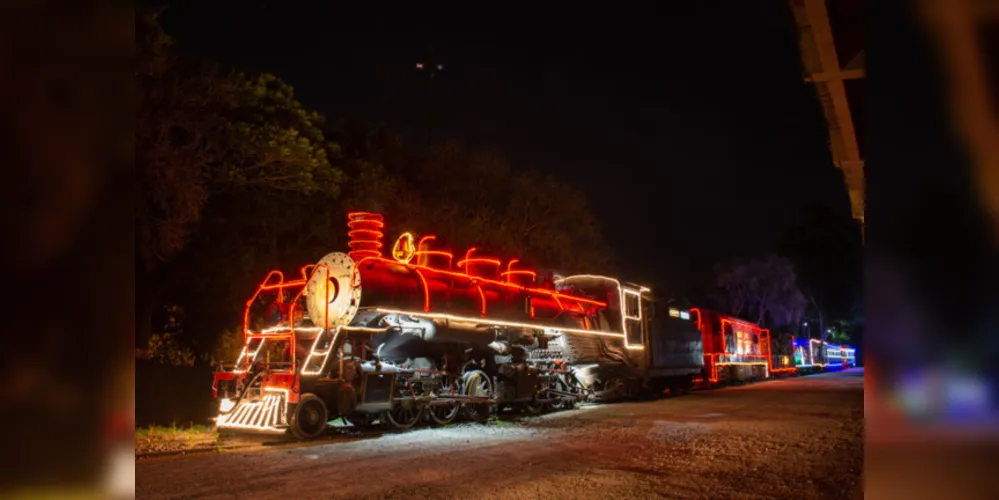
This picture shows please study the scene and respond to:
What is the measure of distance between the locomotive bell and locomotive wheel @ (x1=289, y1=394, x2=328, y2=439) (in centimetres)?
116

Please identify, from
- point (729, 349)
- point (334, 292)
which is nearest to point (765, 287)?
point (729, 349)

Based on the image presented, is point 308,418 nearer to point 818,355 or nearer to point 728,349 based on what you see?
point 728,349

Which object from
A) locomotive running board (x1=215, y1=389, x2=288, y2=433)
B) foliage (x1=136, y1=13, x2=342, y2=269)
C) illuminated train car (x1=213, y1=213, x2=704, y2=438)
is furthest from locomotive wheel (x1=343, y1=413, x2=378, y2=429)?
foliage (x1=136, y1=13, x2=342, y2=269)

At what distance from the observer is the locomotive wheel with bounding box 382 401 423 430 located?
12219 millimetres

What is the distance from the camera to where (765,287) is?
5438 centimetres

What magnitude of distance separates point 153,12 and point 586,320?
11458 millimetres

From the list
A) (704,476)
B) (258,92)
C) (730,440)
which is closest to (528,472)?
(704,476)

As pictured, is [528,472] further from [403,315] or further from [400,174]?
[400,174]

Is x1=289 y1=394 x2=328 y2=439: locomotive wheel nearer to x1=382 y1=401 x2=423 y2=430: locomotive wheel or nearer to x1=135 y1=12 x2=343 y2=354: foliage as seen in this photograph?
x1=382 y1=401 x2=423 y2=430: locomotive wheel

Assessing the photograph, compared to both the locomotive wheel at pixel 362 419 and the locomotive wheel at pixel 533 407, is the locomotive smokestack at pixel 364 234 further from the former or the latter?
the locomotive wheel at pixel 533 407

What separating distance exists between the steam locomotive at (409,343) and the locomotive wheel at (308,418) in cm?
2

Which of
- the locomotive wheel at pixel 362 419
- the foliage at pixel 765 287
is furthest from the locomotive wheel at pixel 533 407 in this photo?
the foliage at pixel 765 287

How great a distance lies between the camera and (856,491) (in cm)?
697

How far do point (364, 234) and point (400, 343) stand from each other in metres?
2.18
